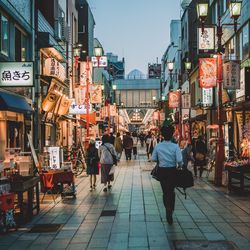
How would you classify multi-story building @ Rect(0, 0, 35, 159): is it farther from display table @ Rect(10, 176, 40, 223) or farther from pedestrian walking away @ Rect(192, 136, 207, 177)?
pedestrian walking away @ Rect(192, 136, 207, 177)

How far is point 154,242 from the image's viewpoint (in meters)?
8.81

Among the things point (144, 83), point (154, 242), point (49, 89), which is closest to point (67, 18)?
point (49, 89)

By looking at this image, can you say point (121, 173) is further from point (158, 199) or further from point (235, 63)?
point (158, 199)

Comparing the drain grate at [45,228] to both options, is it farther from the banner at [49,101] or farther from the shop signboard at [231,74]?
the banner at [49,101]

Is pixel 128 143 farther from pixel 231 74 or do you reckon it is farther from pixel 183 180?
pixel 183 180

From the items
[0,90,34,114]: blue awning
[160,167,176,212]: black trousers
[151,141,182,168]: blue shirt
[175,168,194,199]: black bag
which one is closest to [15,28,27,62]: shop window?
[0,90,34,114]: blue awning

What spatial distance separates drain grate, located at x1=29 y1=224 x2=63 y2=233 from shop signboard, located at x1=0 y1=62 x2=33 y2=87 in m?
7.26

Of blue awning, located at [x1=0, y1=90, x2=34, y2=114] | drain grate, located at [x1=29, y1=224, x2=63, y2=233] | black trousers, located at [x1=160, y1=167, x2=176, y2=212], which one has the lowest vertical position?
drain grate, located at [x1=29, y1=224, x2=63, y2=233]

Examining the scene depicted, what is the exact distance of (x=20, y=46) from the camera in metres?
20.9

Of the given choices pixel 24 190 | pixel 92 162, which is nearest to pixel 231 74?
pixel 92 162

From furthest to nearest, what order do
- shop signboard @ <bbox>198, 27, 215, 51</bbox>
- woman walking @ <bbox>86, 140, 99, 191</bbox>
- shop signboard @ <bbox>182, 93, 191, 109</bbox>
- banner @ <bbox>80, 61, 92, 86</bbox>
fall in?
shop signboard @ <bbox>182, 93, 191, 109</bbox>
banner @ <bbox>80, 61, 92, 86</bbox>
shop signboard @ <bbox>198, 27, 215, 51</bbox>
woman walking @ <bbox>86, 140, 99, 191</bbox>

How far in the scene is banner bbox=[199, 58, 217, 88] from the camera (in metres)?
23.3

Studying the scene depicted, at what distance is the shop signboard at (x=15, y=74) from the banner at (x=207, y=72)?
981cm

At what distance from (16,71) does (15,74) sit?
0.11 metres
